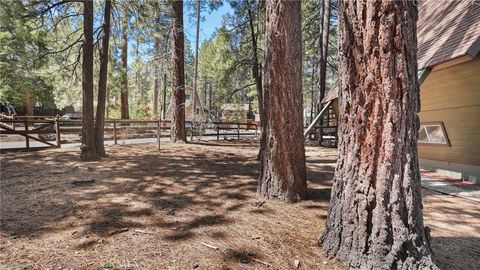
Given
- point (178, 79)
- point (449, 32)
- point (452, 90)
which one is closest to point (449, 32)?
point (449, 32)

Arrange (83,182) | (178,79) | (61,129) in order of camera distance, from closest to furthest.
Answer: (83,182)
(61,129)
(178,79)

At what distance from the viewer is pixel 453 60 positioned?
233 inches

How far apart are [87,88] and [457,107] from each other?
8919mm

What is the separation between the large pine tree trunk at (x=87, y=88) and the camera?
748cm

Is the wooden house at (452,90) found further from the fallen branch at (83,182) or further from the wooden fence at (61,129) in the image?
the wooden fence at (61,129)

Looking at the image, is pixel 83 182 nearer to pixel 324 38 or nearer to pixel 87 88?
pixel 87 88

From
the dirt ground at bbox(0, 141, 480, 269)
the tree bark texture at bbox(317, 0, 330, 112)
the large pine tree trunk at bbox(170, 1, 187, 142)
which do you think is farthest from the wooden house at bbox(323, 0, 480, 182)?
the large pine tree trunk at bbox(170, 1, 187, 142)

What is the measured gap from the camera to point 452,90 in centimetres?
675

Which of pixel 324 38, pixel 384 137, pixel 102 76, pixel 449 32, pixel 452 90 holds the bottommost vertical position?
pixel 384 137

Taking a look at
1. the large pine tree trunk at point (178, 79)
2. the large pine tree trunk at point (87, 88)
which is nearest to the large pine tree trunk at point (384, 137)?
the large pine tree trunk at point (87, 88)

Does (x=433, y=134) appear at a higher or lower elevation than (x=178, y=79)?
lower

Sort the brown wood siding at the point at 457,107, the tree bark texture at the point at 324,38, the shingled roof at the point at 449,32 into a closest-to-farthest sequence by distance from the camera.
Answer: the shingled roof at the point at 449,32
the brown wood siding at the point at 457,107
the tree bark texture at the point at 324,38

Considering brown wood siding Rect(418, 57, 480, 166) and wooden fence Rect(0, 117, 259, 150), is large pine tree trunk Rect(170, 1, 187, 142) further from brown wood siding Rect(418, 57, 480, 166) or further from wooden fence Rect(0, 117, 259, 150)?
brown wood siding Rect(418, 57, 480, 166)

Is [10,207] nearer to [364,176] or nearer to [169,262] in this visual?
[169,262]
